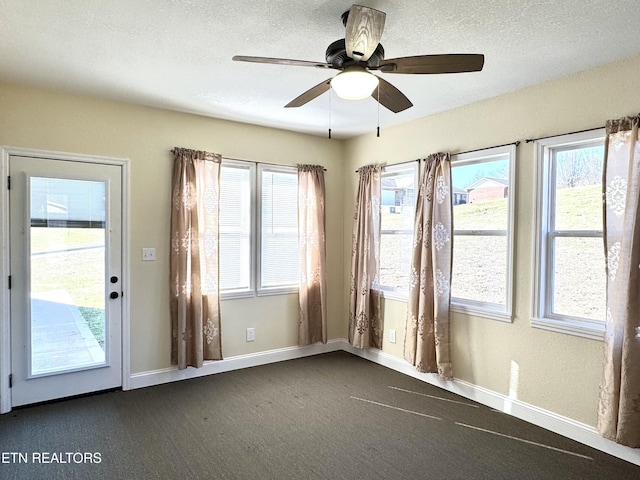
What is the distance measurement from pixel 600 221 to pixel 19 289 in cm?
450

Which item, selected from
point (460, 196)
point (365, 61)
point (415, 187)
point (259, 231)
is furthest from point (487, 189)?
point (259, 231)

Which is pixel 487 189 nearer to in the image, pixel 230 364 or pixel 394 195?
pixel 394 195

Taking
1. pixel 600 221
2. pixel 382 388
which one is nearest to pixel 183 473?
pixel 382 388

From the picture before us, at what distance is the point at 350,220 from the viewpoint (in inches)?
197

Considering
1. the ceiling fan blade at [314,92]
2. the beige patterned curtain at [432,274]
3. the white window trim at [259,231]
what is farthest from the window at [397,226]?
the ceiling fan blade at [314,92]

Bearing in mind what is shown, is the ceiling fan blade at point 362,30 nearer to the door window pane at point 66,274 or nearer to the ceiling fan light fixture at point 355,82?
the ceiling fan light fixture at point 355,82

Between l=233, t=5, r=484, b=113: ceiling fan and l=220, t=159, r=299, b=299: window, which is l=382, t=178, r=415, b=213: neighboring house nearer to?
l=220, t=159, r=299, b=299: window

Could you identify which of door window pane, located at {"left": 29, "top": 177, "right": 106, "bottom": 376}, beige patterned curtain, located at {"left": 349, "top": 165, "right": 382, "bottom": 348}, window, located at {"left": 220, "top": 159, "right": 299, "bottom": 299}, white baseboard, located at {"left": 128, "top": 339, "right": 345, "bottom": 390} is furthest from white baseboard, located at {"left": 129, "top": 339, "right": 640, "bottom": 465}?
window, located at {"left": 220, "top": 159, "right": 299, "bottom": 299}

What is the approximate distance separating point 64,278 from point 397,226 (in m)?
3.25

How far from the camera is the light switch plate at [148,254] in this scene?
3775 millimetres

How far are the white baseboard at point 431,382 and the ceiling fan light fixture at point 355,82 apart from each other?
2767mm

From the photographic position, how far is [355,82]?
2.04 m

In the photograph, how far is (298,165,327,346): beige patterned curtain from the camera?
466cm

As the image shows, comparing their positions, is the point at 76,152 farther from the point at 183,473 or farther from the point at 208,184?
the point at 183,473
